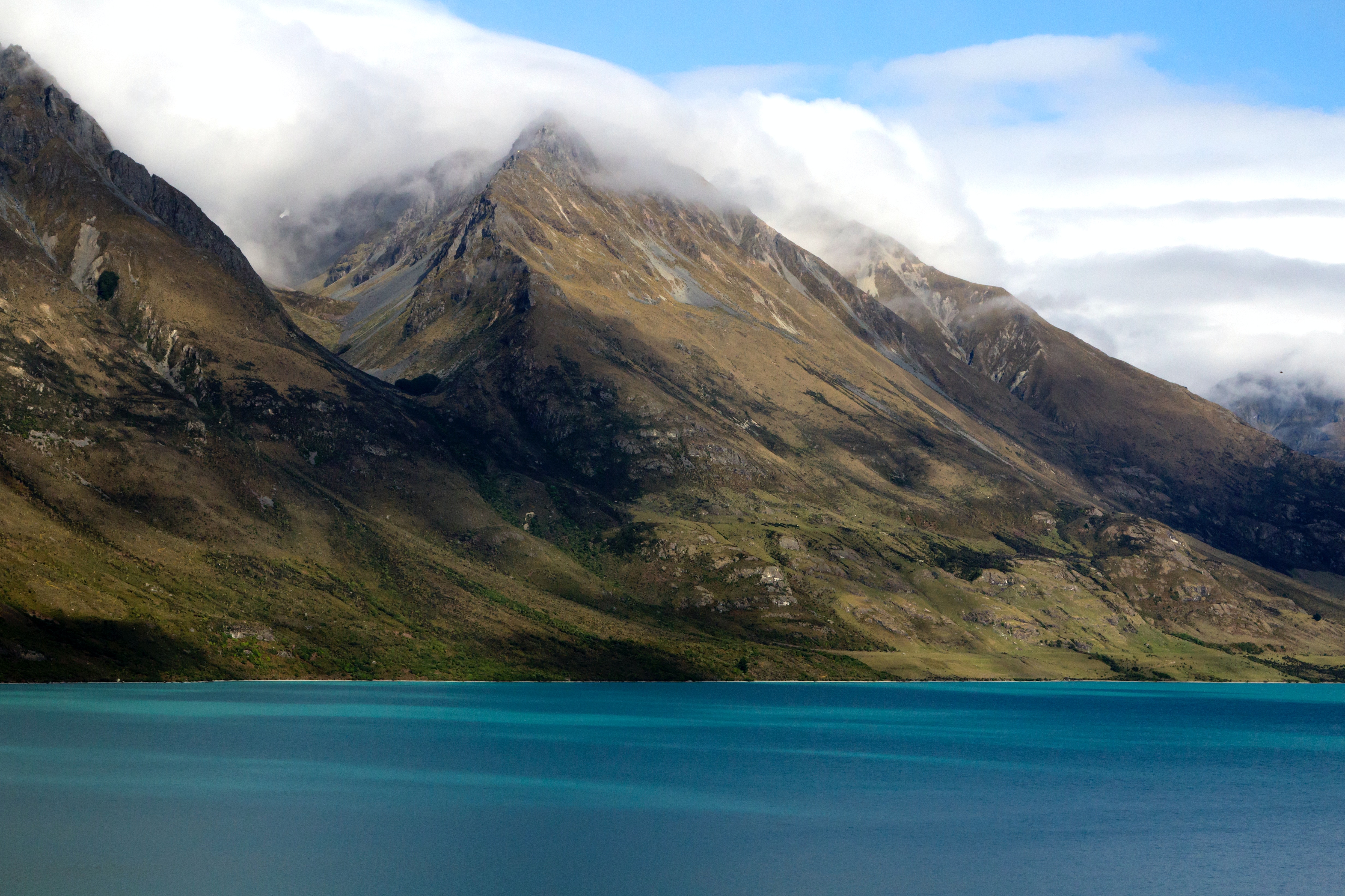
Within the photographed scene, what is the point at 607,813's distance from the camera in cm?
10719

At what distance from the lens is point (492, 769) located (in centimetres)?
13225

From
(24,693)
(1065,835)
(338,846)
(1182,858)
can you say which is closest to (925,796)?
(1065,835)

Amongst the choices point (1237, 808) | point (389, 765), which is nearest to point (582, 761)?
point (389, 765)

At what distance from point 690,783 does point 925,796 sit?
2545 cm

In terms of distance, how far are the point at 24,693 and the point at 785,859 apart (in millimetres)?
148538

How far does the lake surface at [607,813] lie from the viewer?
8288 cm

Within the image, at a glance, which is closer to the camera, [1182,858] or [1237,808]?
[1182,858]

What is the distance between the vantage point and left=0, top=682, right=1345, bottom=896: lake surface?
8288cm

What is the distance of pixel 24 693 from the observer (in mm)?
187750

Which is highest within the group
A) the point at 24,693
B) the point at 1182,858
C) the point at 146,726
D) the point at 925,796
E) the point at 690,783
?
the point at 1182,858

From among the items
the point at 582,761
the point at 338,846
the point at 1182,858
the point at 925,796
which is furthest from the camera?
the point at 582,761

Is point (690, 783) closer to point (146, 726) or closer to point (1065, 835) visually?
point (1065, 835)

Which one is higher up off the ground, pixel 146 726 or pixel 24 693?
pixel 146 726

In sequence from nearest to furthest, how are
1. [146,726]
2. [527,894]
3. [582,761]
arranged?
[527,894], [582,761], [146,726]
